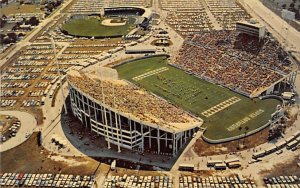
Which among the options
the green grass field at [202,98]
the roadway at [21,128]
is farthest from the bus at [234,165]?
the roadway at [21,128]

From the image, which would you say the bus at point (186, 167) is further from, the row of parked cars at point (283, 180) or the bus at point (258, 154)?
the row of parked cars at point (283, 180)

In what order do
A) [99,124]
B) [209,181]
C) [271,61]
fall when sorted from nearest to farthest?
1. [209,181]
2. [99,124]
3. [271,61]

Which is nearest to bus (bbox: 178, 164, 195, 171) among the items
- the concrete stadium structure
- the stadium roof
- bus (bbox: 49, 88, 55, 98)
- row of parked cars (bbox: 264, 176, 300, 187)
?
the concrete stadium structure

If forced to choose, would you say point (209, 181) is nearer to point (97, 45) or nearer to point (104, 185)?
point (104, 185)

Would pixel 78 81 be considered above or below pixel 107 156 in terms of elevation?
above

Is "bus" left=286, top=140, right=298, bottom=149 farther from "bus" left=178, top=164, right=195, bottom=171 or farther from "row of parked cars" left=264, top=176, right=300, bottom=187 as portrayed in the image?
"bus" left=178, top=164, right=195, bottom=171

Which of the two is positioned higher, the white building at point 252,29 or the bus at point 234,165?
the white building at point 252,29

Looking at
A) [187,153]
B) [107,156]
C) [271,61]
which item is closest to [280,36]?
[271,61]

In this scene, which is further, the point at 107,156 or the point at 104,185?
the point at 107,156
